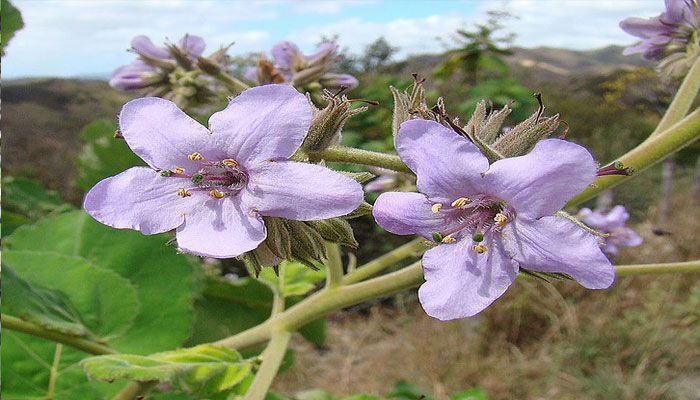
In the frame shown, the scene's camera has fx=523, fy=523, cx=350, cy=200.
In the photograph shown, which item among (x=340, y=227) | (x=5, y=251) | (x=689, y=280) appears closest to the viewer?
(x=340, y=227)

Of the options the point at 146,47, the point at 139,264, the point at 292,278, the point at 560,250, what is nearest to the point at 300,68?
the point at 146,47

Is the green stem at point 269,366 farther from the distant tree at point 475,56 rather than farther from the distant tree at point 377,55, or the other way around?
the distant tree at point 377,55

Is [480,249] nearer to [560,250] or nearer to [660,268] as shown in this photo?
[560,250]

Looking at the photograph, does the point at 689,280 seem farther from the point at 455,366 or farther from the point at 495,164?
the point at 495,164

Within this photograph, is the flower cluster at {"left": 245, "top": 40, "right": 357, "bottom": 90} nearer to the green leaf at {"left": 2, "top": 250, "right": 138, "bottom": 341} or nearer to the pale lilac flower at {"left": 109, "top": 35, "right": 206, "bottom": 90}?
the pale lilac flower at {"left": 109, "top": 35, "right": 206, "bottom": 90}

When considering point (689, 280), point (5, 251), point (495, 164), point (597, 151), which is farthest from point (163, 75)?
point (597, 151)

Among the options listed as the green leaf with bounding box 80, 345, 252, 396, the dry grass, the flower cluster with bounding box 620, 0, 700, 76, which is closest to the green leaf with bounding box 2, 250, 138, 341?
the green leaf with bounding box 80, 345, 252, 396

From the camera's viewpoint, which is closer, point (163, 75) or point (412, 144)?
point (412, 144)
